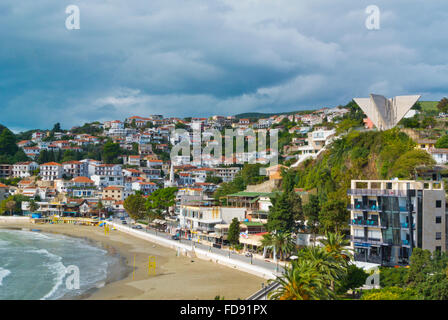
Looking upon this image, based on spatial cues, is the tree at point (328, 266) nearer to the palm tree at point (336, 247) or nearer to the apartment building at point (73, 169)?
the palm tree at point (336, 247)

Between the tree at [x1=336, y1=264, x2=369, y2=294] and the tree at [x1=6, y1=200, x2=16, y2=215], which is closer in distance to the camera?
the tree at [x1=336, y1=264, x2=369, y2=294]

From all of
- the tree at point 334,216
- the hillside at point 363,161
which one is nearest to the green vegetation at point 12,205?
the hillside at point 363,161

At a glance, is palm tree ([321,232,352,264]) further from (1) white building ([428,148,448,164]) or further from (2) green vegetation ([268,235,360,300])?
(1) white building ([428,148,448,164])

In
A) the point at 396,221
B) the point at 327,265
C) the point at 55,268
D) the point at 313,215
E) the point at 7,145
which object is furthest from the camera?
the point at 7,145

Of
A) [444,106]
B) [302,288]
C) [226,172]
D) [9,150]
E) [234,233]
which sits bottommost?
[234,233]

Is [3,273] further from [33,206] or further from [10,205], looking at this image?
[10,205]

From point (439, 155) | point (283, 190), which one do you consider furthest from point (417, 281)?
point (283, 190)

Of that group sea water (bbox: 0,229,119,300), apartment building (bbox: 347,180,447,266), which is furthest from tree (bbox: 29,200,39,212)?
apartment building (bbox: 347,180,447,266)
